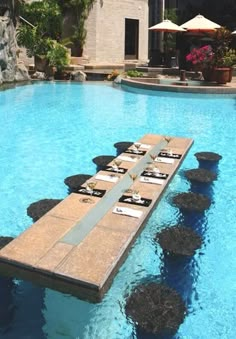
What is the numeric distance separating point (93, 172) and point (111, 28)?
2214cm

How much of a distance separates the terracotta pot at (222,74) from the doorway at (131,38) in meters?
13.3

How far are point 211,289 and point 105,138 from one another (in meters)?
6.28

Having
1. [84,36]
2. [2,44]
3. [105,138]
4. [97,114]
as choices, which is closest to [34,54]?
[2,44]

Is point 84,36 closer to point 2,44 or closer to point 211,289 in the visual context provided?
point 2,44

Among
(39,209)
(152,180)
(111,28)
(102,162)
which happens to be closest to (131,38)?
(111,28)

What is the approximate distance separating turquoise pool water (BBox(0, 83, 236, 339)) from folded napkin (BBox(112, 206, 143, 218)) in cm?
75

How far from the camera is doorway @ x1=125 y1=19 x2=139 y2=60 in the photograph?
29.1 metres

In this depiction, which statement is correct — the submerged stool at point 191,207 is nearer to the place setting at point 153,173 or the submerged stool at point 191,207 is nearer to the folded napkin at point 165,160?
the place setting at point 153,173

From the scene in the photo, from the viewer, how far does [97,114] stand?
497 inches

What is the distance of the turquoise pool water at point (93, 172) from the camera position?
11.3ft

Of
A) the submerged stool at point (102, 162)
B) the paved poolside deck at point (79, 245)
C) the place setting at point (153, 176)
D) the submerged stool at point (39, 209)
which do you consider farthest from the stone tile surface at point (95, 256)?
the submerged stool at point (102, 162)

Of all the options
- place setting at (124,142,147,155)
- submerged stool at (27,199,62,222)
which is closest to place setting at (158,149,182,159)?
place setting at (124,142,147,155)

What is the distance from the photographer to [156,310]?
3076 millimetres

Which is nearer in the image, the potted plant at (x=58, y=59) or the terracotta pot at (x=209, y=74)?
the terracotta pot at (x=209, y=74)
